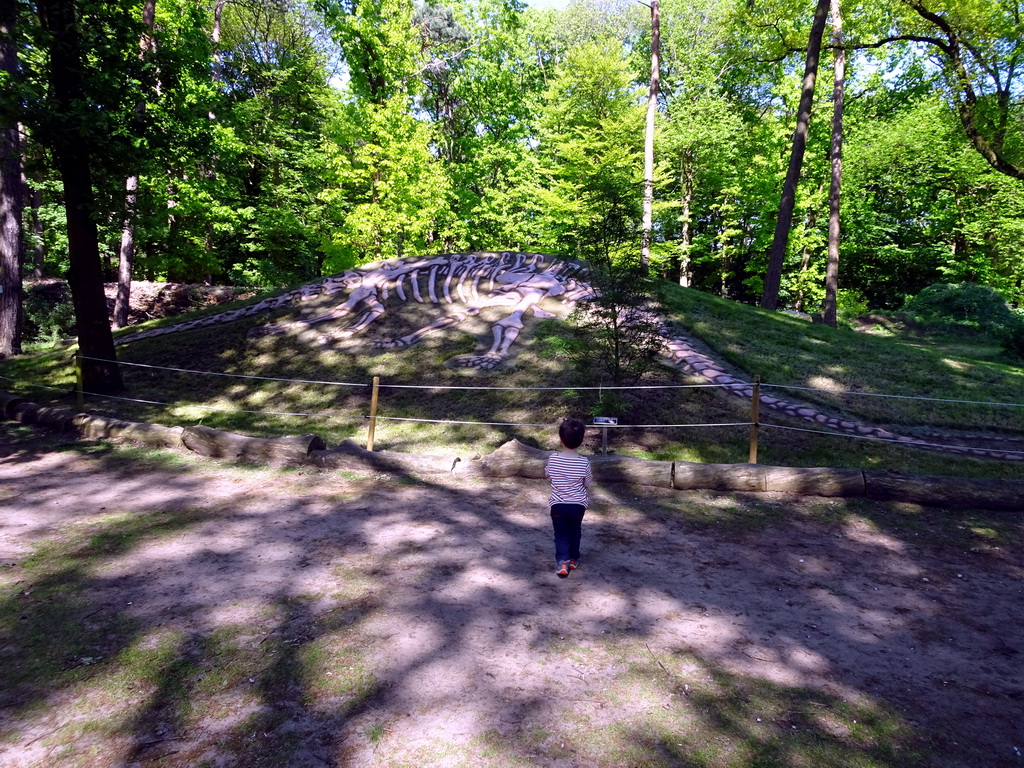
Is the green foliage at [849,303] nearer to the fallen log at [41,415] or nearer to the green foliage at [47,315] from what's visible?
the fallen log at [41,415]

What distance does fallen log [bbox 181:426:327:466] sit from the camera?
8227mm

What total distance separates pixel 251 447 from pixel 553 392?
522 centimetres

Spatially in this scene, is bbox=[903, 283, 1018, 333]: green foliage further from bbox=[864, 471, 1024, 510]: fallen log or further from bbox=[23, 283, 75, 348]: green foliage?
bbox=[23, 283, 75, 348]: green foliage

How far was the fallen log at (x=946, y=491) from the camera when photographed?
6887 mm

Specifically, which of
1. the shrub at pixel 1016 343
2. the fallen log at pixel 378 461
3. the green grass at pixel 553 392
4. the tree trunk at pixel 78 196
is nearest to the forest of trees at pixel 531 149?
the tree trunk at pixel 78 196

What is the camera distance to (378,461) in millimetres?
8180

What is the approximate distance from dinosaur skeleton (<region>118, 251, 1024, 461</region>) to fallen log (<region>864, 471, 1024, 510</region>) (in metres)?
4.76

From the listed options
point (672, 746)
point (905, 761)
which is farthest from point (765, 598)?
point (672, 746)

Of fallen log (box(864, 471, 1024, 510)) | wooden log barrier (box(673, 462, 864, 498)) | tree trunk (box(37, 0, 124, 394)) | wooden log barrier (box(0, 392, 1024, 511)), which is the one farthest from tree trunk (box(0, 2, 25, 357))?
fallen log (box(864, 471, 1024, 510))

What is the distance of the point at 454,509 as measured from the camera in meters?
6.78

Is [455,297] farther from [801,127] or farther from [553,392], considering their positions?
[801,127]

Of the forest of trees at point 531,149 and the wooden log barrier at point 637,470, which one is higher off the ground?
the forest of trees at point 531,149

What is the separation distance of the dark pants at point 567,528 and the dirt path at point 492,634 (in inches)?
9.1

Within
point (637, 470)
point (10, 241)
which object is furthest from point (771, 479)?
point (10, 241)
